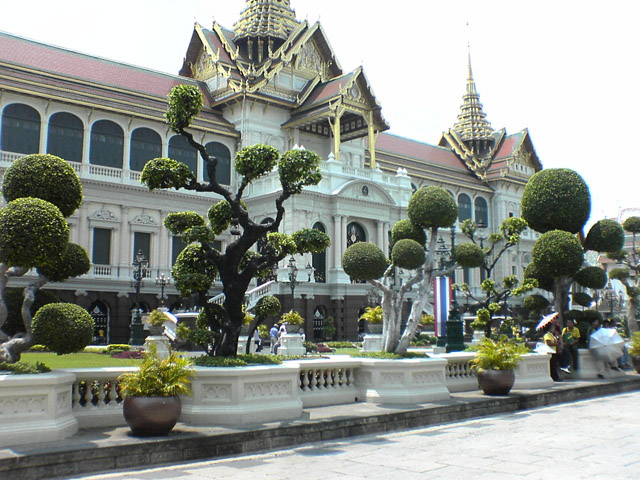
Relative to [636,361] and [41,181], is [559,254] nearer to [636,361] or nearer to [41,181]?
[636,361]

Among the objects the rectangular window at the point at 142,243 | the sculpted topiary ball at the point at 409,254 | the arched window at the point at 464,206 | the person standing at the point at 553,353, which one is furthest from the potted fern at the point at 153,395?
the arched window at the point at 464,206

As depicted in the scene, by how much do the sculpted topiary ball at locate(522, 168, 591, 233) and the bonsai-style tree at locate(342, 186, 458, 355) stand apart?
15.2ft

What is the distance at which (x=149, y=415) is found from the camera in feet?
28.6

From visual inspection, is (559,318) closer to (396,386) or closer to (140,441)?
(396,386)

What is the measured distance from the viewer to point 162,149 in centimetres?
3672

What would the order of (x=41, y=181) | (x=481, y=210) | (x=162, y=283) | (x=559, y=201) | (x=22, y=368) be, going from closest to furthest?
1. (x=22, y=368)
2. (x=41, y=181)
3. (x=559, y=201)
4. (x=162, y=283)
5. (x=481, y=210)

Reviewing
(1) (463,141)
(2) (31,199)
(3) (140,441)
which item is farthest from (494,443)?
(1) (463,141)

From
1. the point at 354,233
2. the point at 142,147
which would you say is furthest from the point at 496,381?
the point at 142,147

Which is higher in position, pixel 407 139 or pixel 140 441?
pixel 407 139

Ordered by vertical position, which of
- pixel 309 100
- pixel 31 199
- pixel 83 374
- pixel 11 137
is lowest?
pixel 83 374

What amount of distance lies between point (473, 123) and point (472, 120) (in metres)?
0.54

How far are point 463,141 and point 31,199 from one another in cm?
5524

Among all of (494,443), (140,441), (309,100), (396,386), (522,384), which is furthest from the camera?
(309,100)

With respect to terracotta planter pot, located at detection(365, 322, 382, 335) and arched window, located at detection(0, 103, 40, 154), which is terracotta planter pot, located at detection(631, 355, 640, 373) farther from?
arched window, located at detection(0, 103, 40, 154)
